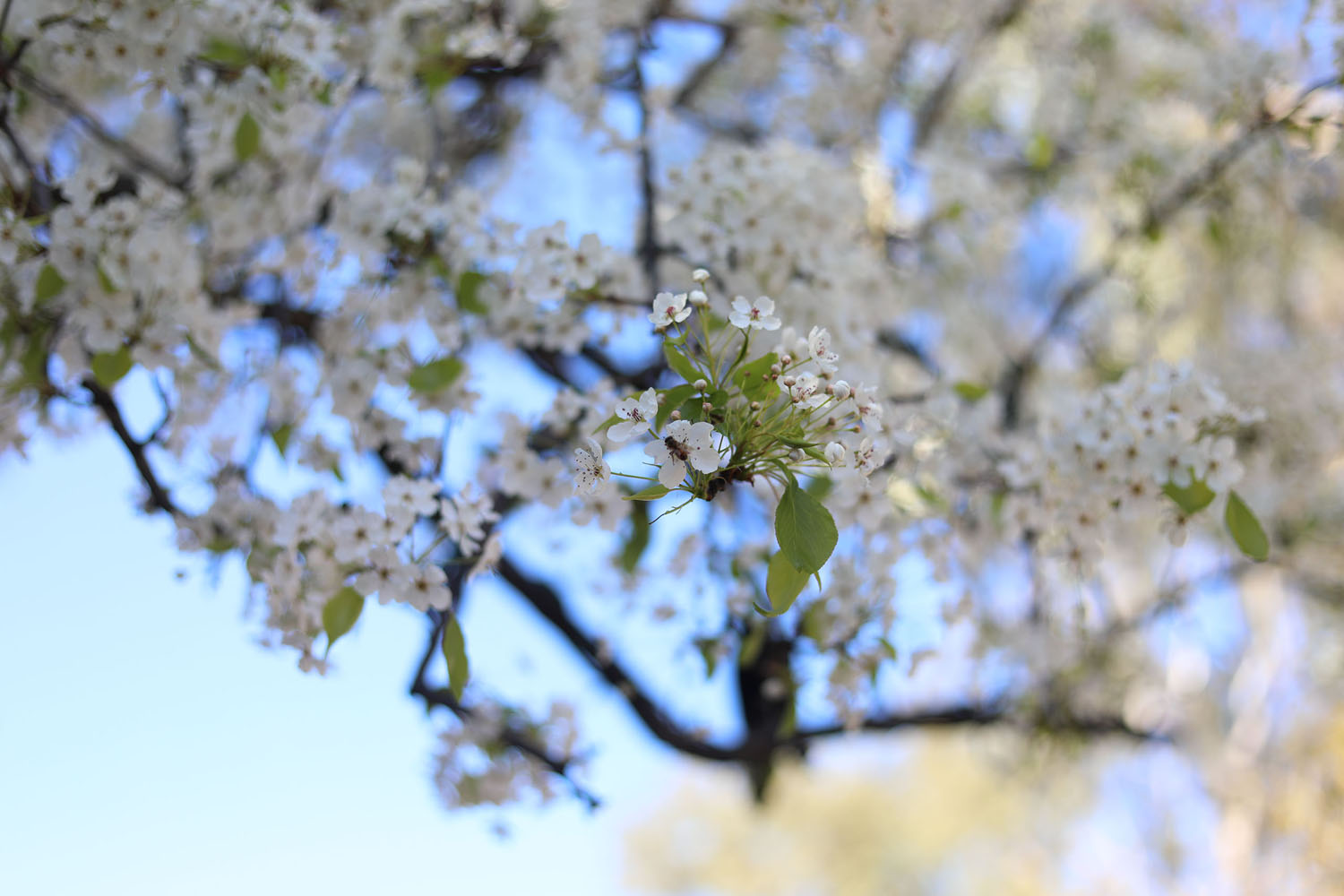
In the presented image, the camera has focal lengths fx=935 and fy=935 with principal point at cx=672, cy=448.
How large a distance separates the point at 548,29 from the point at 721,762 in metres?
2.12

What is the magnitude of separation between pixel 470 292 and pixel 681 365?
0.78 metres

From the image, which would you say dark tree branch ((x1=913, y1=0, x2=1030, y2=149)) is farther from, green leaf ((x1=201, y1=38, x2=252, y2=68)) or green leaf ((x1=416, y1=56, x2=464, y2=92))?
green leaf ((x1=201, y1=38, x2=252, y2=68))

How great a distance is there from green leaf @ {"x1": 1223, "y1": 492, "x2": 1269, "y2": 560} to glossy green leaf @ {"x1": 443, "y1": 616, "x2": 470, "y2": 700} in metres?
1.30

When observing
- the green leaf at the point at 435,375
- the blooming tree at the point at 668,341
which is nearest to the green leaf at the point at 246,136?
the blooming tree at the point at 668,341

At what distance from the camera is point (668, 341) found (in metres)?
1.19

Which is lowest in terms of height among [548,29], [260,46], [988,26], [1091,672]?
[1091,672]

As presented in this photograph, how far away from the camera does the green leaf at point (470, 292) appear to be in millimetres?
1829

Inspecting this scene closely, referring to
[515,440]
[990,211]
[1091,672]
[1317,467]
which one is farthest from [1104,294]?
[515,440]

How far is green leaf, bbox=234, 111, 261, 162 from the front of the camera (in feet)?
6.14

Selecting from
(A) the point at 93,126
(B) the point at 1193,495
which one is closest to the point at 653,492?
(B) the point at 1193,495

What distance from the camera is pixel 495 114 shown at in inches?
157

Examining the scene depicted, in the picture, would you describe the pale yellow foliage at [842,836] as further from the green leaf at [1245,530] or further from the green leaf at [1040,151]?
the green leaf at [1245,530]

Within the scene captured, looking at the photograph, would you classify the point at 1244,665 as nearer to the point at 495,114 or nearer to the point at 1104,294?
the point at 1104,294

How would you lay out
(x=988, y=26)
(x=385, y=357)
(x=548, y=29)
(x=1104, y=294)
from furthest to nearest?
(x=1104, y=294) < (x=988, y=26) < (x=548, y=29) < (x=385, y=357)
